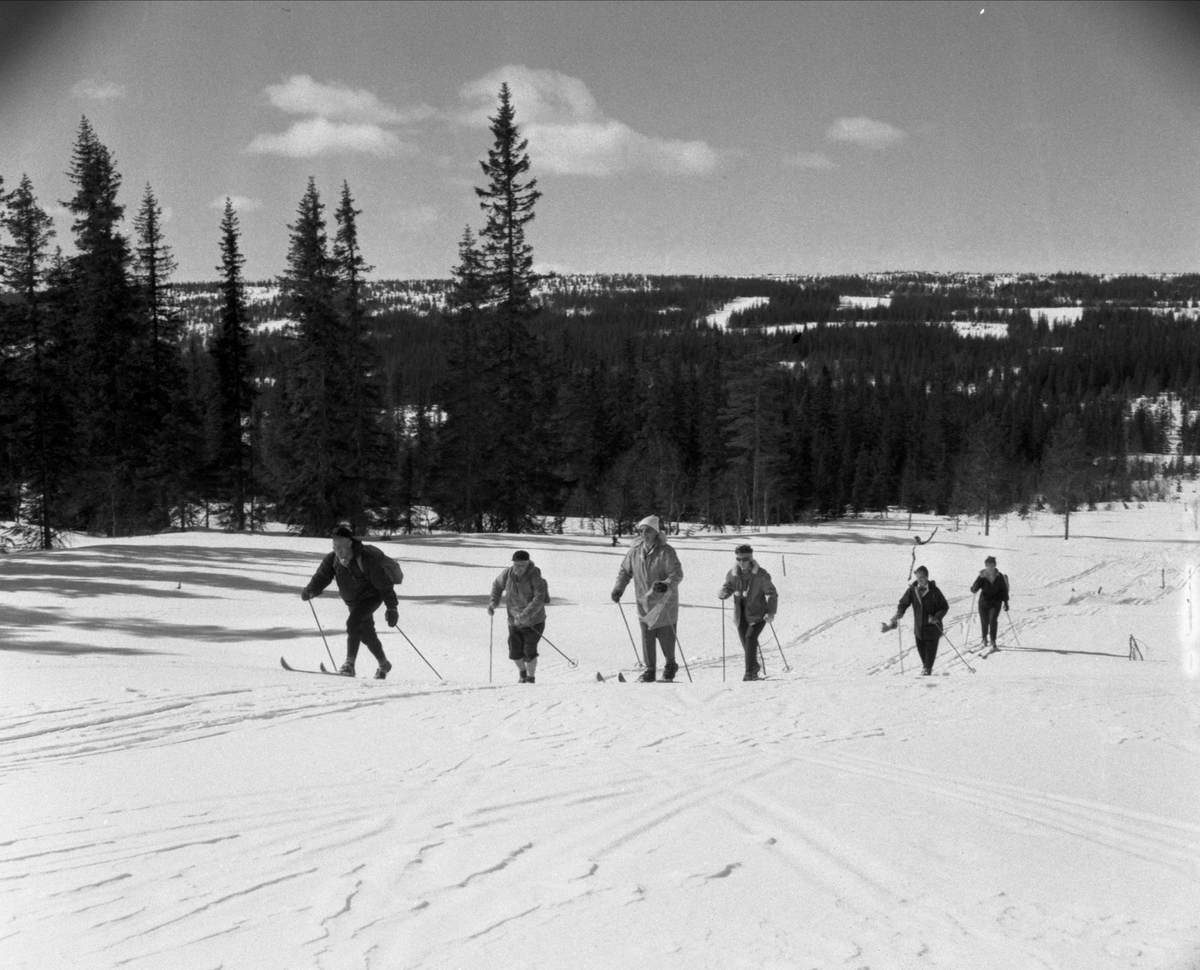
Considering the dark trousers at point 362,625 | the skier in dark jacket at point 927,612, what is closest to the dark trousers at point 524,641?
the dark trousers at point 362,625

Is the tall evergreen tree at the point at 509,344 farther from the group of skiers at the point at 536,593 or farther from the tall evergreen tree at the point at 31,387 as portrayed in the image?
the group of skiers at the point at 536,593

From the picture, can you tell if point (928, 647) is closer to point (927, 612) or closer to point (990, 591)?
point (927, 612)

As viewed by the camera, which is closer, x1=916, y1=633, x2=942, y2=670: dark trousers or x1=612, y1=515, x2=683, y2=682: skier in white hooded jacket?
x1=612, y1=515, x2=683, y2=682: skier in white hooded jacket

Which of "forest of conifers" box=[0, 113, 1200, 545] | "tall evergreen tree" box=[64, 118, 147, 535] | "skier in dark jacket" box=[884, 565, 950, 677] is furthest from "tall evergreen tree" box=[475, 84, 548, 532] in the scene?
"skier in dark jacket" box=[884, 565, 950, 677]

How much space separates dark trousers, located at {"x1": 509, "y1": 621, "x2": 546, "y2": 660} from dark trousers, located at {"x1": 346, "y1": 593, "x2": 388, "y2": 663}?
5.14 ft

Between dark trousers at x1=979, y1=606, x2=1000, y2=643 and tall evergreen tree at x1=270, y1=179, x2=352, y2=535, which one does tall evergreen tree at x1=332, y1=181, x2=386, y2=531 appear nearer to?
tall evergreen tree at x1=270, y1=179, x2=352, y2=535

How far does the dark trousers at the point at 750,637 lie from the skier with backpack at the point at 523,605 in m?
2.48

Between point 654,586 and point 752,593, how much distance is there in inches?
58.8

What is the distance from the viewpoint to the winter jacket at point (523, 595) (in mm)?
11453

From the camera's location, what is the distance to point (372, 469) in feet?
119

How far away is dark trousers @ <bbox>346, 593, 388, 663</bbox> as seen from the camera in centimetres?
1111

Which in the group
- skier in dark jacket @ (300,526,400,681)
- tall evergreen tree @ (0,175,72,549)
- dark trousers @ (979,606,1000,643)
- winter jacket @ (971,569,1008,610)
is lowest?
dark trousers @ (979,606,1000,643)

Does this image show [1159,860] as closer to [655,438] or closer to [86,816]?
[86,816]

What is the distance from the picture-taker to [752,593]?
460 inches
